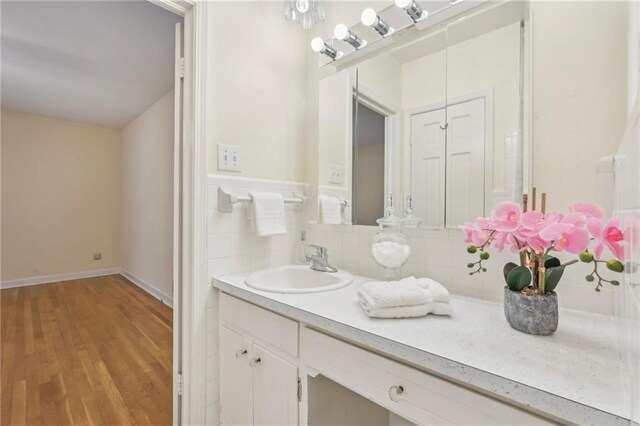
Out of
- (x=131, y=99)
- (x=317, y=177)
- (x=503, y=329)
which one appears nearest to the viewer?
(x=503, y=329)

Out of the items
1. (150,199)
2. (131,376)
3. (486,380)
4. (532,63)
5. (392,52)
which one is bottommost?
(131,376)

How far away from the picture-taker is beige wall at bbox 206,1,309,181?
1306 millimetres

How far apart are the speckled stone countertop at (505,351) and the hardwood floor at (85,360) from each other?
138 cm

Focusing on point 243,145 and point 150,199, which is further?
point 150,199

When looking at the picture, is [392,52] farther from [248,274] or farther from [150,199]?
[150,199]

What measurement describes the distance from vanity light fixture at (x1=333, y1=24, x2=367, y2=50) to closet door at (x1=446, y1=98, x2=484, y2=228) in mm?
575

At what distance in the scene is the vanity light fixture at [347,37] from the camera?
138 centimetres

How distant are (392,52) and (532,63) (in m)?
0.55

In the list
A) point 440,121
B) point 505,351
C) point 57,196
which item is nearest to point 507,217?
point 505,351

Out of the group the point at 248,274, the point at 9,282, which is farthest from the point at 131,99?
the point at 248,274

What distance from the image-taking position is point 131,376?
6.29 feet

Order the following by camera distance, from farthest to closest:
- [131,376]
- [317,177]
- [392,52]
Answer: [131,376] < [317,177] < [392,52]

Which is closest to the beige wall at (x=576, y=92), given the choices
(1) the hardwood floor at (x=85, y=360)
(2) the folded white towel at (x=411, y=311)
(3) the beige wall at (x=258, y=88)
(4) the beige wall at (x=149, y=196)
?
(2) the folded white towel at (x=411, y=311)

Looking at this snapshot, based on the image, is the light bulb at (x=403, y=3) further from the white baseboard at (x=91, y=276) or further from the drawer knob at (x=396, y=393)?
the white baseboard at (x=91, y=276)
